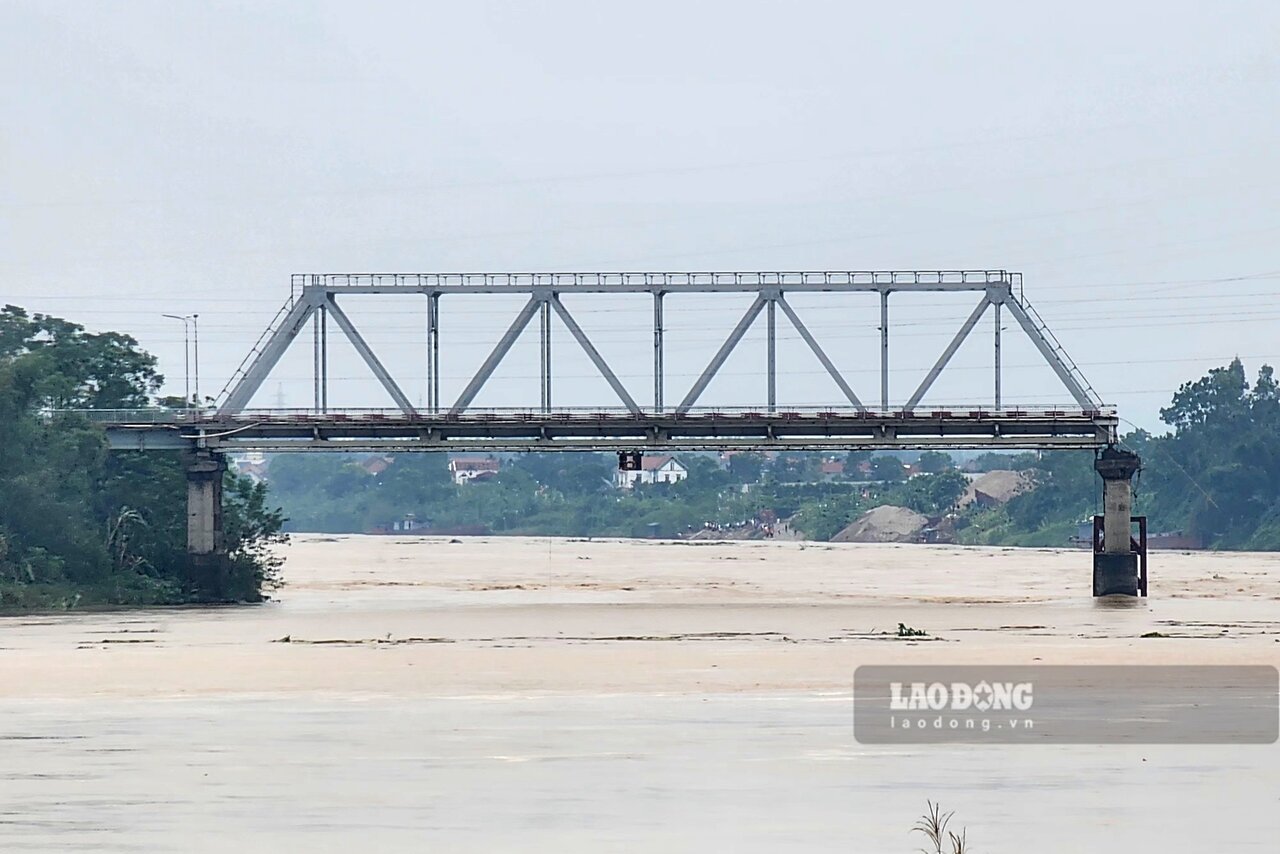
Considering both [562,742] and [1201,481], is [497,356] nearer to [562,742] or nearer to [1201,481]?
[562,742]

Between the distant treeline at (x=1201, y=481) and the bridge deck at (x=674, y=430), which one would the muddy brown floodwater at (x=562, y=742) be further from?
the distant treeline at (x=1201, y=481)

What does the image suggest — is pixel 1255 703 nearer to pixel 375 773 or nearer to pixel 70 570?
pixel 375 773

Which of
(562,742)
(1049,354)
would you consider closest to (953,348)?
(1049,354)

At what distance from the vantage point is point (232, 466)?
8388 cm

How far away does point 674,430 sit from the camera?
270 feet

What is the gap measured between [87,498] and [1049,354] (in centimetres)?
3813

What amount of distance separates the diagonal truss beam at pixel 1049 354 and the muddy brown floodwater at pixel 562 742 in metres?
16.4

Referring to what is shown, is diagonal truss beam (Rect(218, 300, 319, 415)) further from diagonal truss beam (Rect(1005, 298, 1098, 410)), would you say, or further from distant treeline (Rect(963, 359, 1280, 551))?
distant treeline (Rect(963, 359, 1280, 551))

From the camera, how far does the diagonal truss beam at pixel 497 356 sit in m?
85.6

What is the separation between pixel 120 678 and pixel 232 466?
39903 mm

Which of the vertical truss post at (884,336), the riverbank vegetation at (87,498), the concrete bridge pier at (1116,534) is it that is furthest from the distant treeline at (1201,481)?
the riverbank vegetation at (87,498)

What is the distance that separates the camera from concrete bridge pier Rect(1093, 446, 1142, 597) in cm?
7938

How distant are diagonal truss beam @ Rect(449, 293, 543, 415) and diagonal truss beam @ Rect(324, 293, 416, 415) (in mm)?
2086

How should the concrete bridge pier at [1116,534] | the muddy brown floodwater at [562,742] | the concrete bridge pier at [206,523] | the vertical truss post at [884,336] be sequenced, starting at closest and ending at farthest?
1. the muddy brown floodwater at [562,742]
2. the concrete bridge pier at [206,523]
3. the concrete bridge pier at [1116,534]
4. the vertical truss post at [884,336]
